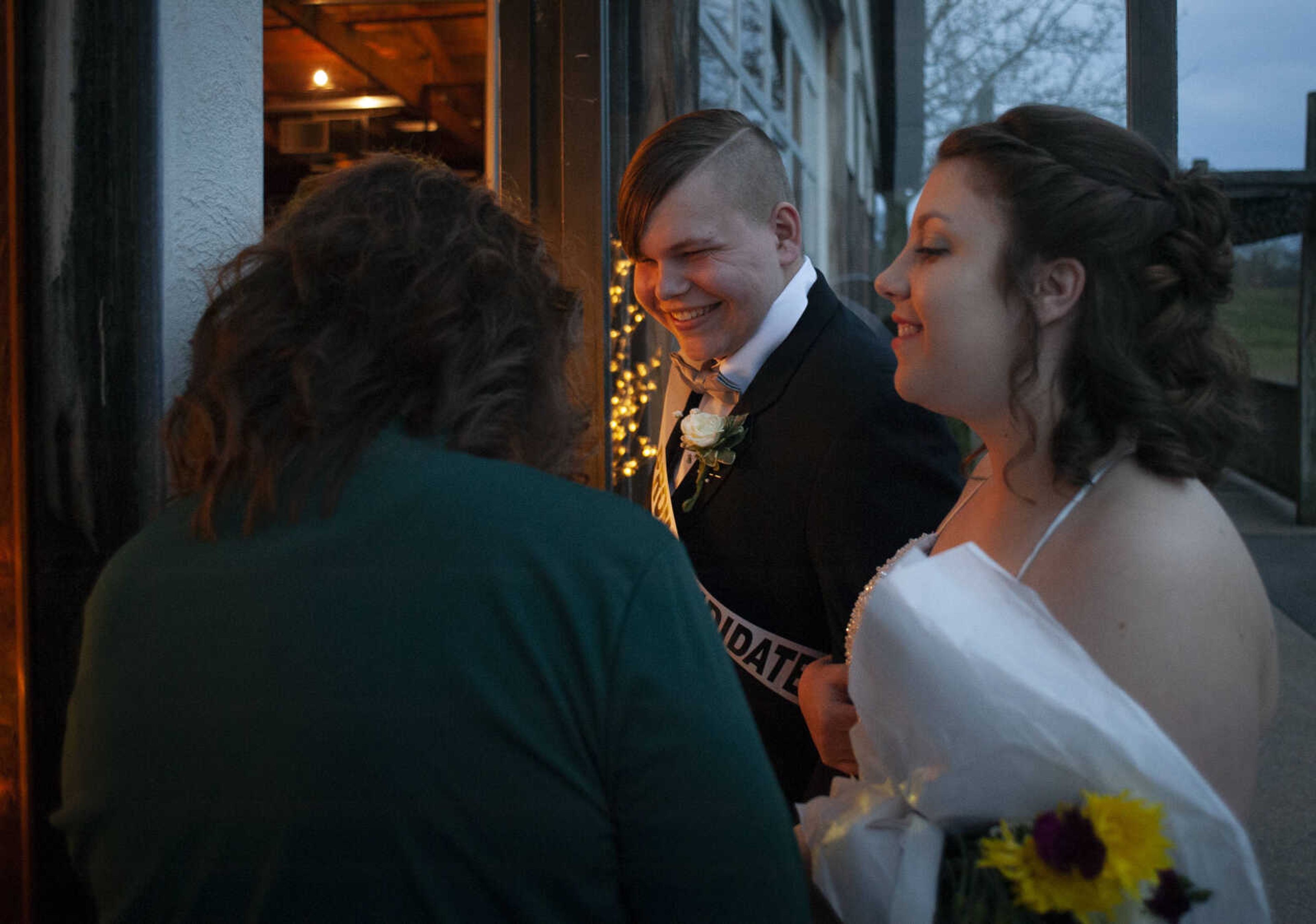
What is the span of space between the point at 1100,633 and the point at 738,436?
35.8 inches

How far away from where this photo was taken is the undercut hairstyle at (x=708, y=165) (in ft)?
7.06

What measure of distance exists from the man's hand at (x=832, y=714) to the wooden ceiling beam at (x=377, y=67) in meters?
3.40

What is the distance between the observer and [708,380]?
2.22m

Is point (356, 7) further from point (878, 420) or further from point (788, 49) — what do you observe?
point (878, 420)

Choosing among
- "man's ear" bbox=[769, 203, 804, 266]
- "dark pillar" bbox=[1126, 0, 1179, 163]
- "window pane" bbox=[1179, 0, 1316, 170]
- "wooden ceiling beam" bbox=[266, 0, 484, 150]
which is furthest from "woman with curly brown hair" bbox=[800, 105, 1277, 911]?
"wooden ceiling beam" bbox=[266, 0, 484, 150]

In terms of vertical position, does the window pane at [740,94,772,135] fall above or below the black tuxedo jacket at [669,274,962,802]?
above

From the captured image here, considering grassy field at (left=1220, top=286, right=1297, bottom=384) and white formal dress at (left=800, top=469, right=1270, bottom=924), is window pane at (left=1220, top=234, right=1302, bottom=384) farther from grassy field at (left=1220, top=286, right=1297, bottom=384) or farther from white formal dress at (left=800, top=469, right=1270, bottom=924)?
white formal dress at (left=800, top=469, right=1270, bottom=924)

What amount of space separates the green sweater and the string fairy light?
107 inches

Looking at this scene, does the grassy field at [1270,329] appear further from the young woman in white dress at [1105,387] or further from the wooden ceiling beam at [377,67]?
the wooden ceiling beam at [377,67]

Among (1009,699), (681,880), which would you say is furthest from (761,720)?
(681,880)

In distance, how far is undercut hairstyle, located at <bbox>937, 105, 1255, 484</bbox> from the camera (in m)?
1.33

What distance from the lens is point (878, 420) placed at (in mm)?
1827

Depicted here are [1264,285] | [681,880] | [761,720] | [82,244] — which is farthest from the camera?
[1264,285]

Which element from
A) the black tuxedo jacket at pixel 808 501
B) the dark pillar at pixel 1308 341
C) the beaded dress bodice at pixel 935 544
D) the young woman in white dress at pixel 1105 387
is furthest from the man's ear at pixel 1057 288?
the dark pillar at pixel 1308 341
